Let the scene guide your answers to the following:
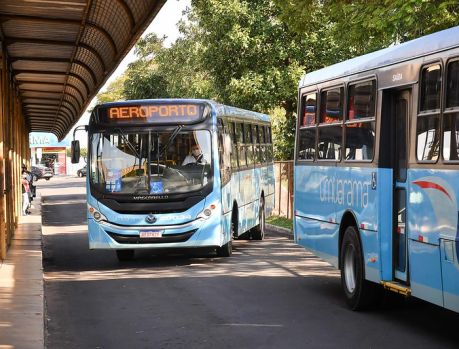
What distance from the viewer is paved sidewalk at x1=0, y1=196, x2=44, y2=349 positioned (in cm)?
965

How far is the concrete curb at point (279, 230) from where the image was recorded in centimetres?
2487

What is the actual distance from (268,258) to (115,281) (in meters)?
3.95

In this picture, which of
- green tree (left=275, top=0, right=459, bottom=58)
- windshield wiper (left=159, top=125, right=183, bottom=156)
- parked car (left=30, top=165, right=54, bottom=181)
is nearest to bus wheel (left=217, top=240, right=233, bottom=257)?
windshield wiper (left=159, top=125, right=183, bottom=156)

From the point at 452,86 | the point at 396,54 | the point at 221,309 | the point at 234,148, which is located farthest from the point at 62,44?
the point at 452,86

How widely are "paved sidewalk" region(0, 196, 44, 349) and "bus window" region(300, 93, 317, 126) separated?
14.4 feet

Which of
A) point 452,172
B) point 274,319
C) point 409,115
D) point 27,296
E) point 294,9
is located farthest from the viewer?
point 294,9

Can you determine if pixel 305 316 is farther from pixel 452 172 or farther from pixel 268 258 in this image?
pixel 268 258

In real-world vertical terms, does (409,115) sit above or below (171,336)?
above

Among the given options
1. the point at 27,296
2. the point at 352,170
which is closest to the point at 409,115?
the point at 352,170

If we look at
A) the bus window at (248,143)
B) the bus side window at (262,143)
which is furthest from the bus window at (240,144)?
the bus side window at (262,143)

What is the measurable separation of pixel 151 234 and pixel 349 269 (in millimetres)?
6002

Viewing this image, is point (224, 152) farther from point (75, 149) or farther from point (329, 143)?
point (329, 143)

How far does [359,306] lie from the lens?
11.5 m

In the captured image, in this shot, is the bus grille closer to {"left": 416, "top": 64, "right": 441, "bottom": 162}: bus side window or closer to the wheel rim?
the wheel rim
